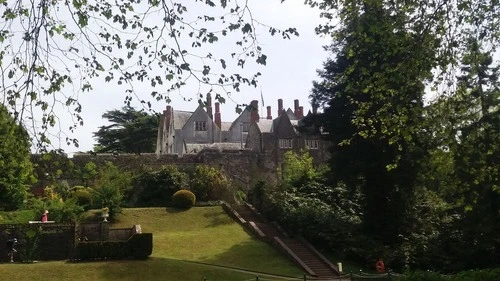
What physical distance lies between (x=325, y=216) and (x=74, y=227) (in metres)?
13.0

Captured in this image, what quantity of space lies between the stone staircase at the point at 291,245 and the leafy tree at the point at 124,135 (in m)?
28.0

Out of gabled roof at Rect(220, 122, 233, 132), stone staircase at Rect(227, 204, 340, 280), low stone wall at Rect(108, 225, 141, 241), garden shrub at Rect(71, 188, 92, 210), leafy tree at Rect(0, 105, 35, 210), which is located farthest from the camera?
gabled roof at Rect(220, 122, 233, 132)

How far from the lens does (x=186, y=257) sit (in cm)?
2439

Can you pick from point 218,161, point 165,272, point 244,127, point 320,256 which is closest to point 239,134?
point 244,127

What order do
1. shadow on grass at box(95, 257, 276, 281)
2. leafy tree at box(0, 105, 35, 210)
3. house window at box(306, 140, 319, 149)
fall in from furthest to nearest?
house window at box(306, 140, 319, 149) < shadow on grass at box(95, 257, 276, 281) < leafy tree at box(0, 105, 35, 210)

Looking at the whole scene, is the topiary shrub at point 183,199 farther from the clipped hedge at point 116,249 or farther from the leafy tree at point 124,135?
the leafy tree at point 124,135

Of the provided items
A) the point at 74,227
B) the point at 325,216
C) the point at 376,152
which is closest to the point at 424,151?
the point at 376,152

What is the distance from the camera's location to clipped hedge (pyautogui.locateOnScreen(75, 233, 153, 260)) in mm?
22906

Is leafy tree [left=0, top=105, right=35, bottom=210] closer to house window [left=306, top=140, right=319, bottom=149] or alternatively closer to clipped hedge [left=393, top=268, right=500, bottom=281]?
clipped hedge [left=393, top=268, right=500, bottom=281]

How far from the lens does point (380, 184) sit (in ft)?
93.8

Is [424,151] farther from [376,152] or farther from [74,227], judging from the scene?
[74,227]

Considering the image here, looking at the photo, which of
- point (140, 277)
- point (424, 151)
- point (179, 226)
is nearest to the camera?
point (140, 277)

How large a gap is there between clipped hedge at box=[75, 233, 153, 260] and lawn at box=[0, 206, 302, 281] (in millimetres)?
618

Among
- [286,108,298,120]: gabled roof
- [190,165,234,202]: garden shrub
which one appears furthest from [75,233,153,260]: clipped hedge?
[286,108,298,120]: gabled roof
